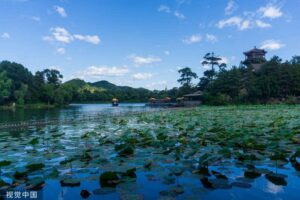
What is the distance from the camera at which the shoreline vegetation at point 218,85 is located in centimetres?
3406

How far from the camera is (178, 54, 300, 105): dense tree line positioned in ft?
110

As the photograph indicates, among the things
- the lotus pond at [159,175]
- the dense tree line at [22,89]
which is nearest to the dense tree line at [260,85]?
the lotus pond at [159,175]

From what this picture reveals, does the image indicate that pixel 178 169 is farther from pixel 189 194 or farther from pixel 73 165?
pixel 73 165

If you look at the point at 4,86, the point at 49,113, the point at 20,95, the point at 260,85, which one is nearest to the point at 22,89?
the point at 20,95

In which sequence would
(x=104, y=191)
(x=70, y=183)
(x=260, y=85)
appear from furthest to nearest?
1. (x=260, y=85)
2. (x=70, y=183)
3. (x=104, y=191)

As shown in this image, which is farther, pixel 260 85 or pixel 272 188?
pixel 260 85

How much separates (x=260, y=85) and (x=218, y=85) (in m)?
5.95

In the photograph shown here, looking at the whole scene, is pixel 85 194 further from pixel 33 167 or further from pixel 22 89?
pixel 22 89

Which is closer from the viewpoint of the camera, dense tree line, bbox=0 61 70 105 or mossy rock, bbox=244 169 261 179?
mossy rock, bbox=244 169 261 179

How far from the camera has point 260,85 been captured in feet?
113

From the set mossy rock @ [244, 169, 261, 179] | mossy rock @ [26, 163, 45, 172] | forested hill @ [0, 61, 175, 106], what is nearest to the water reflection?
mossy rock @ [244, 169, 261, 179]

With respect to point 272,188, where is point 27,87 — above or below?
above

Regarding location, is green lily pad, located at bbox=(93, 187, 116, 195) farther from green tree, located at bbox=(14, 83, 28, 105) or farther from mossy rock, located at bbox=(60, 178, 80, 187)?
green tree, located at bbox=(14, 83, 28, 105)

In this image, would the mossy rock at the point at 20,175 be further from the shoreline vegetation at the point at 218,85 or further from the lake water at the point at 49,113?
the shoreline vegetation at the point at 218,85
